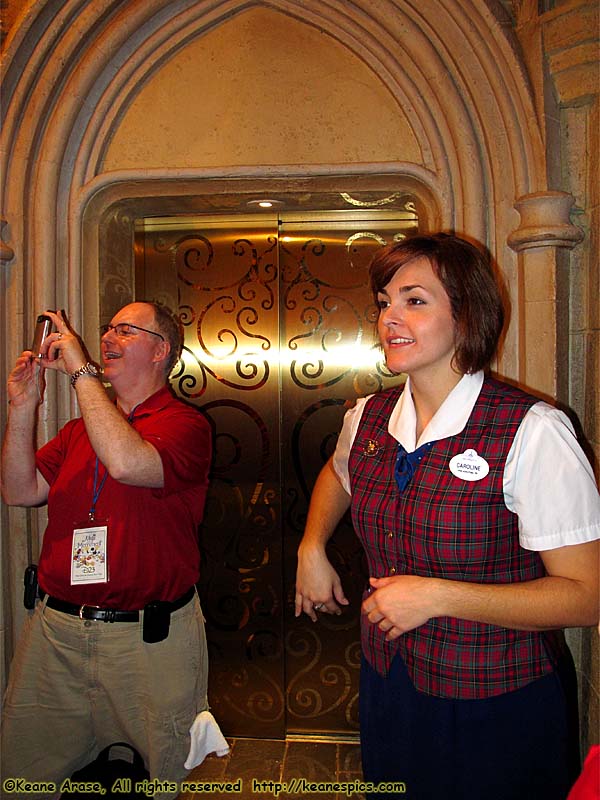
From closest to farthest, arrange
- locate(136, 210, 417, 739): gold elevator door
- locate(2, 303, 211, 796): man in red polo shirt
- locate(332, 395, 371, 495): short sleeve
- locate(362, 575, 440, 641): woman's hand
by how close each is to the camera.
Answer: locate(362, 575, 440, 641): woman's hand → locate(332, 395, 371, 495): short sleeve → locate(2, 303, 211, 796): man in red polo shirt → locate(136, 210, 417, 739): gold elevator door

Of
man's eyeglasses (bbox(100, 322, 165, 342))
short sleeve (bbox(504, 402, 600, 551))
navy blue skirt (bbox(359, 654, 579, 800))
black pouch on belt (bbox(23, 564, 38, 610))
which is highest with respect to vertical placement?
man's eyeglasses (bbox(100, 322, 165, 342))

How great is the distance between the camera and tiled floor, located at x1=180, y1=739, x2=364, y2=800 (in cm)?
268

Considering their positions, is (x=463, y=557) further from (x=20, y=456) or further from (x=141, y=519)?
(x=20, y=456)

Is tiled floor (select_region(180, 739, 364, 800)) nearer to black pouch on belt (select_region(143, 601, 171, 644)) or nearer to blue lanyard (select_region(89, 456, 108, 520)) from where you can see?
black pouch on belt (select_region(143, 601, 171, 644))

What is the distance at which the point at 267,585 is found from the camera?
2984 millimetres

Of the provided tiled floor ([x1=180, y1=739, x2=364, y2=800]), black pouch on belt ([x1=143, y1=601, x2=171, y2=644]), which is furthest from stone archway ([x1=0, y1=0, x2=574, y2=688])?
tiled floor ([x1=180, y1=739, x2=364, y2=800])

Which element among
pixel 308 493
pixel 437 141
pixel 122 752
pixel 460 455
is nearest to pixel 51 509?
pixel 122 752

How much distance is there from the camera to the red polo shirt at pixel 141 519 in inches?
78.5

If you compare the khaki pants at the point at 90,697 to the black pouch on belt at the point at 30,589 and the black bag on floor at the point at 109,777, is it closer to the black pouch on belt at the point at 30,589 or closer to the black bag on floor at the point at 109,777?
the black bag on floor at the point at 109,777

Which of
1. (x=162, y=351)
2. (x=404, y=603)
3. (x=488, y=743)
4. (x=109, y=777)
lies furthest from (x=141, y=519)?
(x=488, y=743)

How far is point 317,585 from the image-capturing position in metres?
1.63

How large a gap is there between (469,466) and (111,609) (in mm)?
1236

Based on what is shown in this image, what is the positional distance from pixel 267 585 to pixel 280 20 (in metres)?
2.42

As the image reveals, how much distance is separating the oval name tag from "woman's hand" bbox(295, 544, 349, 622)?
0.43 metres
